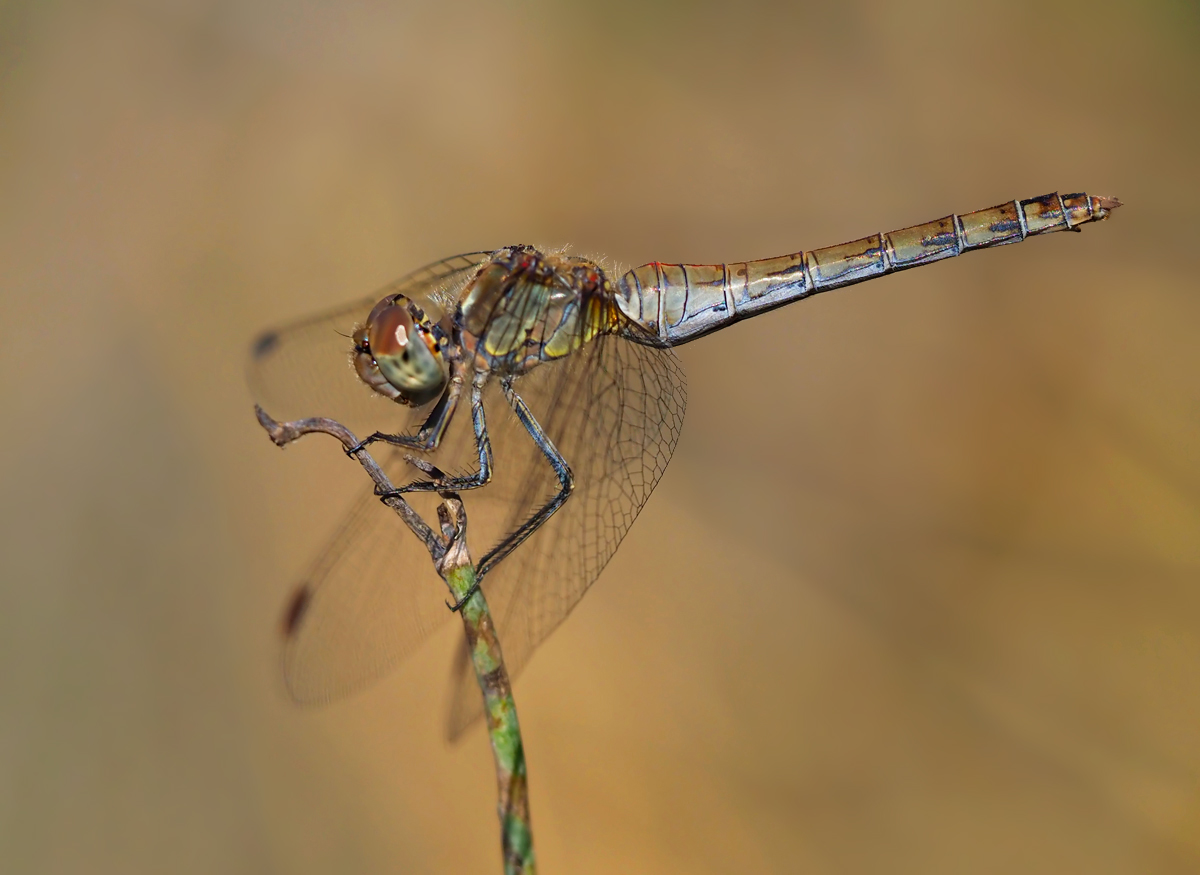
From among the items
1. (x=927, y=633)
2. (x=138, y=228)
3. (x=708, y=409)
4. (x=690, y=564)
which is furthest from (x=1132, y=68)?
(x=138, y=228)

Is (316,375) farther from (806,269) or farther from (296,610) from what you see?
(806,269)

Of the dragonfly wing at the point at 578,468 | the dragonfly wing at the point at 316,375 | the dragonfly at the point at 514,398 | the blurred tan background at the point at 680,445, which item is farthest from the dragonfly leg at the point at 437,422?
the blurred tan background at the point at 680,445

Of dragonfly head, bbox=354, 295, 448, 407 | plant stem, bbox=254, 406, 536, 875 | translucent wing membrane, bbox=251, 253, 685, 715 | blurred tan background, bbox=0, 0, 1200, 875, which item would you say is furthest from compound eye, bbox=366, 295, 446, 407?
blurred tan background, bbox=0, 0, 1200, 875

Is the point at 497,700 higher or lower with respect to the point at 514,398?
lower

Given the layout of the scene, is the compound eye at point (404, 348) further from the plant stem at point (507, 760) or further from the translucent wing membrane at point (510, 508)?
the plant stem at point (507, 760)

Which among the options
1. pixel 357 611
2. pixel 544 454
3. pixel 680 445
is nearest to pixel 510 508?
pixel 544 454

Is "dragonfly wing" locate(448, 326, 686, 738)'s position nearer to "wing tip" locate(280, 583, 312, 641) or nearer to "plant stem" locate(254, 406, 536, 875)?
"wing tip" locate(280, 583, 312, 641)
